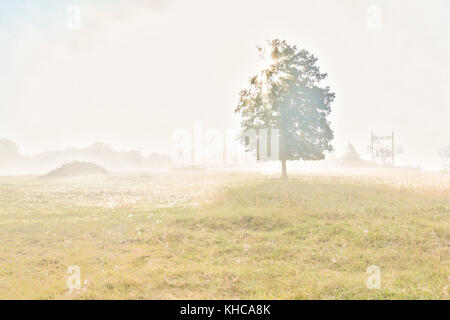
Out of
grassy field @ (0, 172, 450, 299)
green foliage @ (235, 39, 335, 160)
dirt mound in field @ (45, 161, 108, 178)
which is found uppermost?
green foliage @ (235, 39, 335, 160)

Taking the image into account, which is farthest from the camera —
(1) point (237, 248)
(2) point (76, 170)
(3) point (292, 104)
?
(2) point (76, 170)

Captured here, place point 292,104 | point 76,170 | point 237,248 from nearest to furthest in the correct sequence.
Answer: point 237,248, point 292,104, point 76,170

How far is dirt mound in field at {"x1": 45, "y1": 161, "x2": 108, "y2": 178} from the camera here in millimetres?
66406

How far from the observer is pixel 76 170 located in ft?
231

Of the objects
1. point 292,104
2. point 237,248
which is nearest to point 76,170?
point 292,104

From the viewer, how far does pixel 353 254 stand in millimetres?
11969

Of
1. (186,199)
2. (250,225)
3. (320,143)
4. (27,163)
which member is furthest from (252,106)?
(27,163)

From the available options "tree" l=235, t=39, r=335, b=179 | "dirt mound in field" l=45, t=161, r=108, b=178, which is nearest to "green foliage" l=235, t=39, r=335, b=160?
"tree" l=235, t=39, r=335, b=179

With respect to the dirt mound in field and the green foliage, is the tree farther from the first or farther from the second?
the dirt mound in field

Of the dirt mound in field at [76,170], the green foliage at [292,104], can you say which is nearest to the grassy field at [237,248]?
the green foliage at [292,104]

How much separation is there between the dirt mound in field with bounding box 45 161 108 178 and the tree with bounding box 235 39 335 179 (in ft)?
164

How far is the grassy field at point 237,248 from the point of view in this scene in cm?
941

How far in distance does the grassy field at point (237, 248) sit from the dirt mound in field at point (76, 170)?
4765cm

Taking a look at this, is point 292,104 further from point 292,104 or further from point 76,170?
point 76,170
